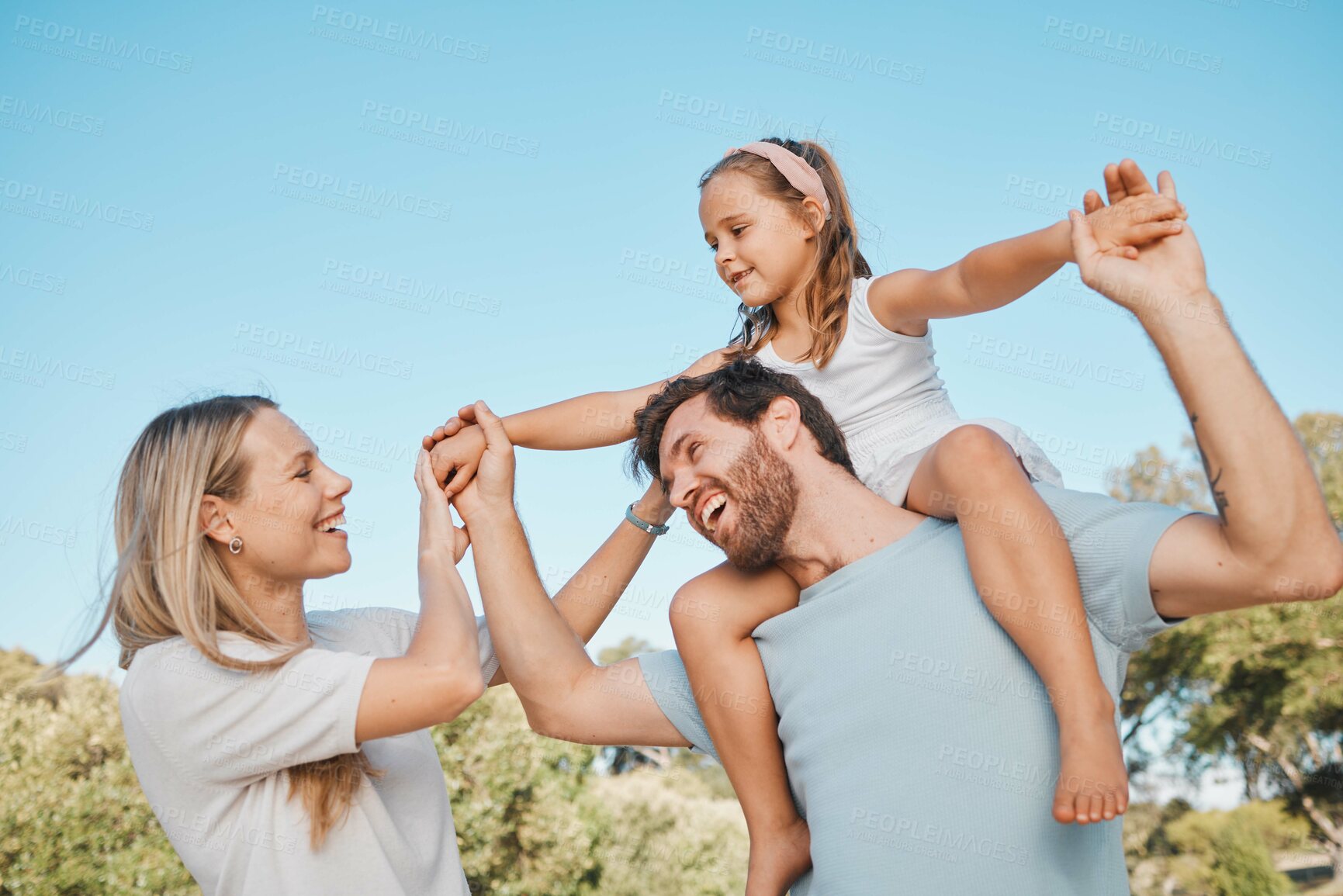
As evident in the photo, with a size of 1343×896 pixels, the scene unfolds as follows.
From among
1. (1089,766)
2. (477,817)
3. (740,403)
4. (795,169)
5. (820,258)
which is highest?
(795,169)

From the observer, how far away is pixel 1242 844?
1772 cm

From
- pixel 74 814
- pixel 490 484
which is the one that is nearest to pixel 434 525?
pixel 490 484

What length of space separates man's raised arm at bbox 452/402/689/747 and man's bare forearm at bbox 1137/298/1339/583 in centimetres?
145

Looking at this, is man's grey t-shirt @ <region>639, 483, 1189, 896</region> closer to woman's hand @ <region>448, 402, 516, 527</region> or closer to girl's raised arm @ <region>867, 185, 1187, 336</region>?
girl's raised arm @ <region>867, 185, 1187, 336</region>

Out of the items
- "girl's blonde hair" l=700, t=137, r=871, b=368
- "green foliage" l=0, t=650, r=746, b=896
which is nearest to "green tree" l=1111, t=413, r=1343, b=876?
"green foliage" l=0, t=650, r=746, b=896

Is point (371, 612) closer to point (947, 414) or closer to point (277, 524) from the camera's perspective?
point (277, 524)

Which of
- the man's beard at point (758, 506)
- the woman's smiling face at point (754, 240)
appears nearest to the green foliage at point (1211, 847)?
the woman's smiling face at point (754, 240)

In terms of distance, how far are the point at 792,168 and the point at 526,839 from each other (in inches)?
464

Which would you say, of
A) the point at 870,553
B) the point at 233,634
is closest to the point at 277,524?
the point at 233,634

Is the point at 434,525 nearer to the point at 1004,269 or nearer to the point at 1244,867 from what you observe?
the point at 1004,269

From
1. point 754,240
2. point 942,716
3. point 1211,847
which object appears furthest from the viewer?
point 1211,847

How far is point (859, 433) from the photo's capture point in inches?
123

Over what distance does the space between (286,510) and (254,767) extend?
58 cm

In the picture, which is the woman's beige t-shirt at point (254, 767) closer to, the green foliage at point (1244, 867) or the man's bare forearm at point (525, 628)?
the man's bare forearm at point (525, 628)
